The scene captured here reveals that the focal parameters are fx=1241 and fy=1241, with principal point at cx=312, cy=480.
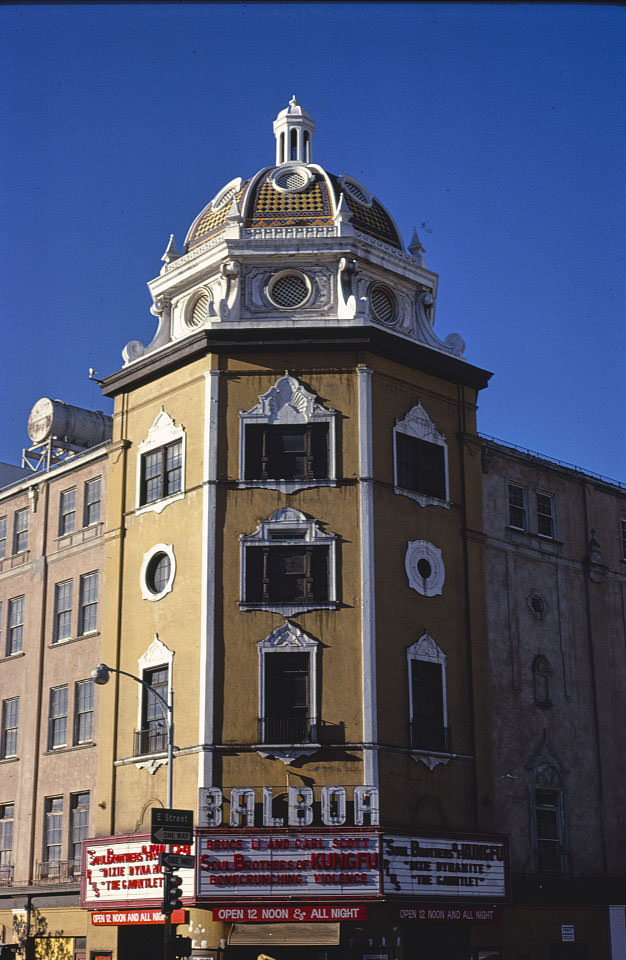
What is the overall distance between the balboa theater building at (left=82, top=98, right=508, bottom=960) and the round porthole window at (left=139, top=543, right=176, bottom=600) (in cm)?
7

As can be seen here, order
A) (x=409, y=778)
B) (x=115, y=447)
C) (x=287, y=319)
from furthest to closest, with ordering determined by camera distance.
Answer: (x=115, y=447) → (x=287, y=319) → (x=409, y=778)

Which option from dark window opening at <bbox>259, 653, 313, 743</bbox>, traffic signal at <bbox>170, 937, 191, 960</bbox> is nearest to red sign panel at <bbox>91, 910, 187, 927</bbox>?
dark window opening at <bbox>259, 653, 313, 743</bbox>

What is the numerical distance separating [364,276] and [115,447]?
406 inches

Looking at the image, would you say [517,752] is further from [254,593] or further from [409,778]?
[254,593]

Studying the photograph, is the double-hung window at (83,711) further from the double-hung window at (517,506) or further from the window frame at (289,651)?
the double-hung window at (517,506)

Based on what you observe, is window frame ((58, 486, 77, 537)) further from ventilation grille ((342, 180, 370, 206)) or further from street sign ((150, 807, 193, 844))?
street sign ((150, 807, 193, 844))

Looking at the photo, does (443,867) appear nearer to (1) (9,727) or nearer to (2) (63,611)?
(2) (63,611)

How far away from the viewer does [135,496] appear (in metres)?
41.5

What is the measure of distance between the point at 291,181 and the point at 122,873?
23.7 m

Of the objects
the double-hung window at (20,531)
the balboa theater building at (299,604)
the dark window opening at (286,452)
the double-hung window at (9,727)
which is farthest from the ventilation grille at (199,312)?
the double-hung window at (9,727)

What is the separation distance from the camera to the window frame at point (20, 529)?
161ft

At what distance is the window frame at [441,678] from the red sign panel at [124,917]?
28.0 feet

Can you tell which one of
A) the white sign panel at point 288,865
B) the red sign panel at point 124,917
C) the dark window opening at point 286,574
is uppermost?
the dark window opening at point 286,574

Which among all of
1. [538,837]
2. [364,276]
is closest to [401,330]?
[364,276]
